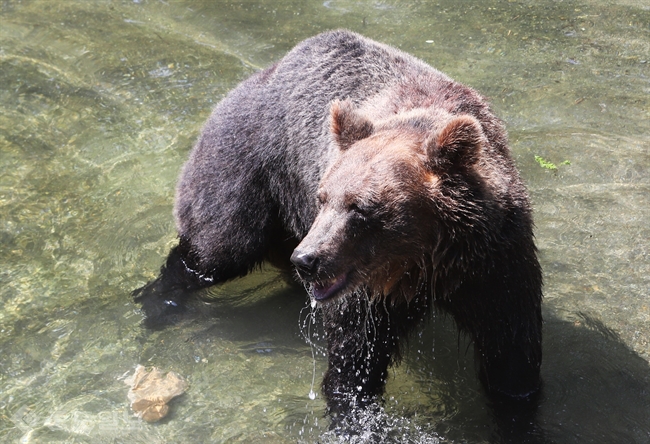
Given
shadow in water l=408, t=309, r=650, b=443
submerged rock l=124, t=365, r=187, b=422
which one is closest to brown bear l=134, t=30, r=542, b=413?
shadow in water l=408, t=309, r=650, b=443

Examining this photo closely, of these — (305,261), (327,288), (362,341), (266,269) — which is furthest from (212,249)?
(305,261)

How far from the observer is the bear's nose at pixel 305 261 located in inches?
163

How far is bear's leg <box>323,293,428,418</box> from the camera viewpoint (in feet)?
16.6

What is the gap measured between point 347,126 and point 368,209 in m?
Answer: 0.64

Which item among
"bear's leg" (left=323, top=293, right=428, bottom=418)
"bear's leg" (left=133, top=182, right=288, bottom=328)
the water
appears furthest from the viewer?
"bear's leg" (left=133, top=182, right=288, bottom=328)

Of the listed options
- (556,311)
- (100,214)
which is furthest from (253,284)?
(556,311)

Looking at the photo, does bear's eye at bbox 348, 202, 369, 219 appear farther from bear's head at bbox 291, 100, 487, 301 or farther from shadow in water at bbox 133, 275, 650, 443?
shadow in water at bbox 133, 275, 650, 443

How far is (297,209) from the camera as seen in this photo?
608 cm

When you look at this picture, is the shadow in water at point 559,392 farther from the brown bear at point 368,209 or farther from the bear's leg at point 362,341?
the bear's leg at point 362,341

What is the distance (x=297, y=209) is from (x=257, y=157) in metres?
0.54

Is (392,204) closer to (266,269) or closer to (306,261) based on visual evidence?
(306,261)

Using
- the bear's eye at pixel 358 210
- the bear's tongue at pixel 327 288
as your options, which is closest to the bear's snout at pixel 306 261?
the bear's tongue at pixel 327 288

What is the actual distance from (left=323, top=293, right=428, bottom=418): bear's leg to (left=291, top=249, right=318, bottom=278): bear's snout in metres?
0.87

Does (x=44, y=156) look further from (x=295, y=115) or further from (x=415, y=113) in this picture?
(x=415, y=113)
